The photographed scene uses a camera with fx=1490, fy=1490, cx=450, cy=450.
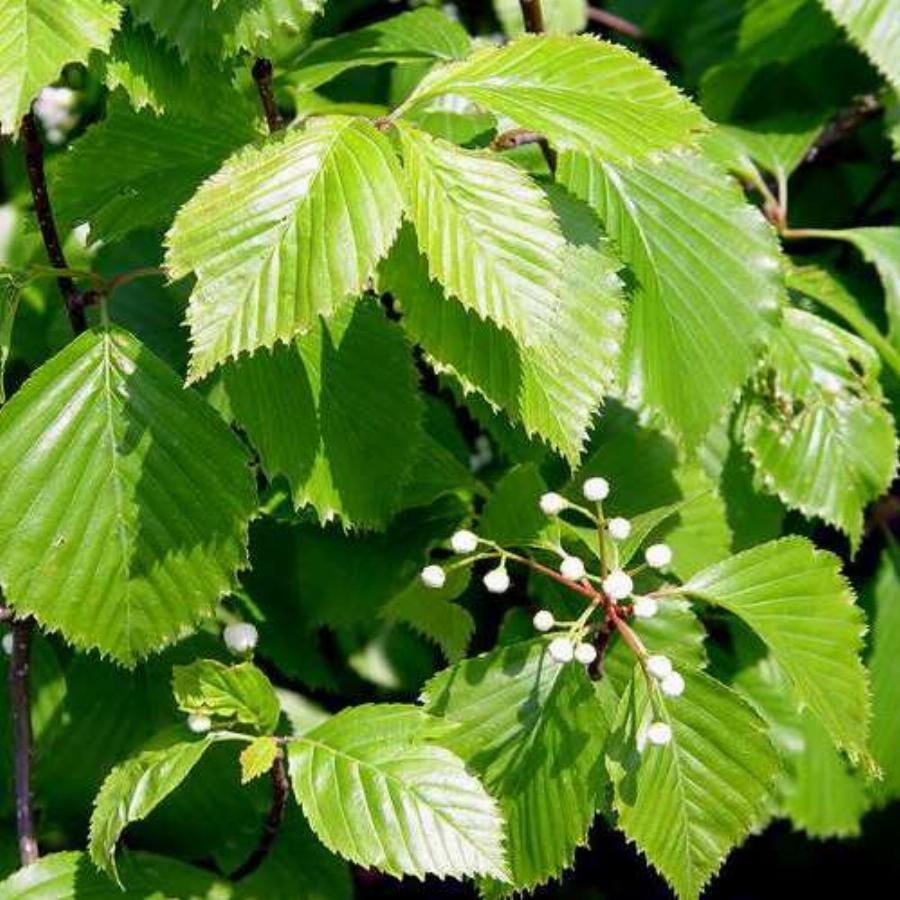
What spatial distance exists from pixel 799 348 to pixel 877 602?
0.65 m

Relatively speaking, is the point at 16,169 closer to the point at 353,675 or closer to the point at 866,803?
the point at 353,675

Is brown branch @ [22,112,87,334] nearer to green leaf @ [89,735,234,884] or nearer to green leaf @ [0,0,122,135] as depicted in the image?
green leaf @ [0,0,122,135]

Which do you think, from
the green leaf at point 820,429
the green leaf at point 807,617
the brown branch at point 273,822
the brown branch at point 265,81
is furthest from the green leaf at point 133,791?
the green leaf at point 820,429

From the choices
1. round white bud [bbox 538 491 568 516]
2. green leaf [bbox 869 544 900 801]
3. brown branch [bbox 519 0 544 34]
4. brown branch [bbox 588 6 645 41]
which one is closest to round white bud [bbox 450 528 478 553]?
round white bud [bbox 538 491 568 516]

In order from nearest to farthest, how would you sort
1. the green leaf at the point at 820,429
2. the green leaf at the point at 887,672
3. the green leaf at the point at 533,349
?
the green leaf at the point at 533,349, the green leaf at the point at 820,429, the green leaf at the point at 887,672

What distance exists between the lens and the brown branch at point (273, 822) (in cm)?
153

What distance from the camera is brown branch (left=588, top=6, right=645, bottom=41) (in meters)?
2.41

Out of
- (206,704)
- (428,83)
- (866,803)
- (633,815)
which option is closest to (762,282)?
(428,83)

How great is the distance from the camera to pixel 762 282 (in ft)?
5.22

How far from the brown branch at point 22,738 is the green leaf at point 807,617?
72 centimetres

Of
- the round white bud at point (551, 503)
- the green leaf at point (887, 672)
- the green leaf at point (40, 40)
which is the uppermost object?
the green leaf at point (40, 40)

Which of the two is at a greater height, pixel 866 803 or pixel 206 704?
pixel 206 704

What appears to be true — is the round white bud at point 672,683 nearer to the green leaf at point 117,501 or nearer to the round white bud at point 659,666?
the round white bud at point 659,666

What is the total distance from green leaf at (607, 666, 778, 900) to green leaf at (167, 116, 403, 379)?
1.65 feet
